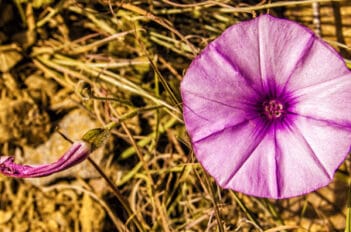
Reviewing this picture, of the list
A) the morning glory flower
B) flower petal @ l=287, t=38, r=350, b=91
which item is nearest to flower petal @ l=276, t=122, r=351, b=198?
flower petal @ l=287, t=38, r=350, b=91

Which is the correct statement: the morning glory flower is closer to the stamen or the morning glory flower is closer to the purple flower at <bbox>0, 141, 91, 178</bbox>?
the purple flower at <bbox>0, 141, 91, 178</bbox>

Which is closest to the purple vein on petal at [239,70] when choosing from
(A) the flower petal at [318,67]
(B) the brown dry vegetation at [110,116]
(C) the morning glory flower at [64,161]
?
(A) the flower petal at [318,67]

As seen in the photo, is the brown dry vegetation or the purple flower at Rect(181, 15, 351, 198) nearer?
the purple flower at Rect(181, 15, 351, 198)

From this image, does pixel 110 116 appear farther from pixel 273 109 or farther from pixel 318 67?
pixel 318 67

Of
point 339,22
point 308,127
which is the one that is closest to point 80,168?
point 308,127

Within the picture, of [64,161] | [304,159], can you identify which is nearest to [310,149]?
[304,159]

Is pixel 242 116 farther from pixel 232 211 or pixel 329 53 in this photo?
pixel 232 211
